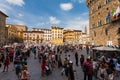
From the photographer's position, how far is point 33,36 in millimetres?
143750

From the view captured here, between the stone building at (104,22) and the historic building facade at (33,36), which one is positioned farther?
the historic building facade at (33,36)

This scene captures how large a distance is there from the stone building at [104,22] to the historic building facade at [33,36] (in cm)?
9774

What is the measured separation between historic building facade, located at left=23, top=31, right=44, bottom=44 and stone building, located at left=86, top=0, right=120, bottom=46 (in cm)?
9774

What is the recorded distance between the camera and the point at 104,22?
38656mm

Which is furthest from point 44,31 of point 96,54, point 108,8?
point 96,54

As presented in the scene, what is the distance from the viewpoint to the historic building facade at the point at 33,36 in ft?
463

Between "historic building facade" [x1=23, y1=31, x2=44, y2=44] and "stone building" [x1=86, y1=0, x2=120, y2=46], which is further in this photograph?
"historic building facade" [x1=23, y1=31, x2=44, y2=44]

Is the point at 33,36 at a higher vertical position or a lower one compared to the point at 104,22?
higher

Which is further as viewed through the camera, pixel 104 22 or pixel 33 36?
pixel 33 36

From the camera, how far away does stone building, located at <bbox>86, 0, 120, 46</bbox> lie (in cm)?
3368

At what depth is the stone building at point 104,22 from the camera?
1326 inches

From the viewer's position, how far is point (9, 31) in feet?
336

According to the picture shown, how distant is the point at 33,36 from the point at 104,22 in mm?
109505

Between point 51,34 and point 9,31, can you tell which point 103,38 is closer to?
point 9,31
